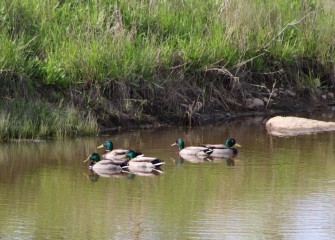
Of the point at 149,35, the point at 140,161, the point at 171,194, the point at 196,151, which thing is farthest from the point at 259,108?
the point at 171,194

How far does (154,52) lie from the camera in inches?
680

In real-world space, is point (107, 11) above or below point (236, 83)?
above

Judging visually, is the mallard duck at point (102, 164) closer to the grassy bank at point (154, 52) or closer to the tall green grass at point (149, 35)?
the grassy bank at point (154, 52)

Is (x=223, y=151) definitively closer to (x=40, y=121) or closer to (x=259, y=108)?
(x=40, y=121)

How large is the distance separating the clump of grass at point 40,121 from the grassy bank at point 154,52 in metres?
0.22

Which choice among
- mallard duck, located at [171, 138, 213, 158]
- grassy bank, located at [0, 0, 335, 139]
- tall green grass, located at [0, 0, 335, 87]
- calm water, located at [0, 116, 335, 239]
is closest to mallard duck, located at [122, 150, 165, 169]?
calm water, located at [0, 116, 335, 239]

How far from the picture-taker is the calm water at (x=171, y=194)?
1087 cm

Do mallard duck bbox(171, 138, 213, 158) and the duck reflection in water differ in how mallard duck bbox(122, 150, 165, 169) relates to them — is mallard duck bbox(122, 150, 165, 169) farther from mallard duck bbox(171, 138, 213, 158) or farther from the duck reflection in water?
mallard duck bbox(171, 138, 213, 158)

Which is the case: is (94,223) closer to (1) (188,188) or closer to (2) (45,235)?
(2) (45,235)

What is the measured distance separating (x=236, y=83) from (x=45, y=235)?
7.97m

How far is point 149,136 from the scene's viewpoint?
16250mm

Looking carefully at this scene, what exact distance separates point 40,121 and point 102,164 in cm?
192

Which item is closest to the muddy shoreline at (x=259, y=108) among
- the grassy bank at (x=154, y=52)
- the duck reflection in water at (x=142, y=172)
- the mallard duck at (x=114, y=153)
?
the grassy bank at (x=154, y=52)

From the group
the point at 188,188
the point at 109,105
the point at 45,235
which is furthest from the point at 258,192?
the point at 109,105
